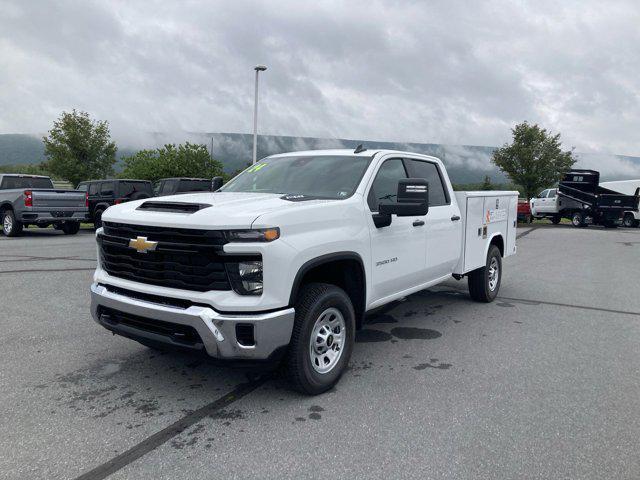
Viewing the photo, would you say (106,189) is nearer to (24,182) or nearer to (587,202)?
(24,182)

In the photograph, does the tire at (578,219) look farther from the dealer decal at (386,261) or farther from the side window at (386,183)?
the dealer decal at (386,261)

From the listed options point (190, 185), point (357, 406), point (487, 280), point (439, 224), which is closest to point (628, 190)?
point (190, 185)

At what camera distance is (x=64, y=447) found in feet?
10.1

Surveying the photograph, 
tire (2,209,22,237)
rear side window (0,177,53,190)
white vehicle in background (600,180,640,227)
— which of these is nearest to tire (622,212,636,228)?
white vehicle in background (600,180,640,227)

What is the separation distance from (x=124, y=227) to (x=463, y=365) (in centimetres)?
311

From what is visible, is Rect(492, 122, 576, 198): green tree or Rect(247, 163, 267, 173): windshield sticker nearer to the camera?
Rect(247, 163, 267, 173): windshield sticker

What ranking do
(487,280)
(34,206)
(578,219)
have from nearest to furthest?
(487,280) < (34,206) < (578,219)

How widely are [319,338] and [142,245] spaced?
1.47 meters

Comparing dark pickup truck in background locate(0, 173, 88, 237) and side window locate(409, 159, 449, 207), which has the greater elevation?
side window locate(409, 159, 449, 207)

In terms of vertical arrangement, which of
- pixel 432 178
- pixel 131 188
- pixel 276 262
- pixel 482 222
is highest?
pixel 432 178

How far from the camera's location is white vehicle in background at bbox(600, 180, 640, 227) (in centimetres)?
2886

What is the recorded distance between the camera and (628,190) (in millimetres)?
30453

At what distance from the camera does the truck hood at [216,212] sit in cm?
341

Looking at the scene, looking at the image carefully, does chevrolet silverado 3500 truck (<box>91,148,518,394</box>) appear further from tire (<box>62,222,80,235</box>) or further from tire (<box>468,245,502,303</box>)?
tire (<box>62,222,80,235</box>)
